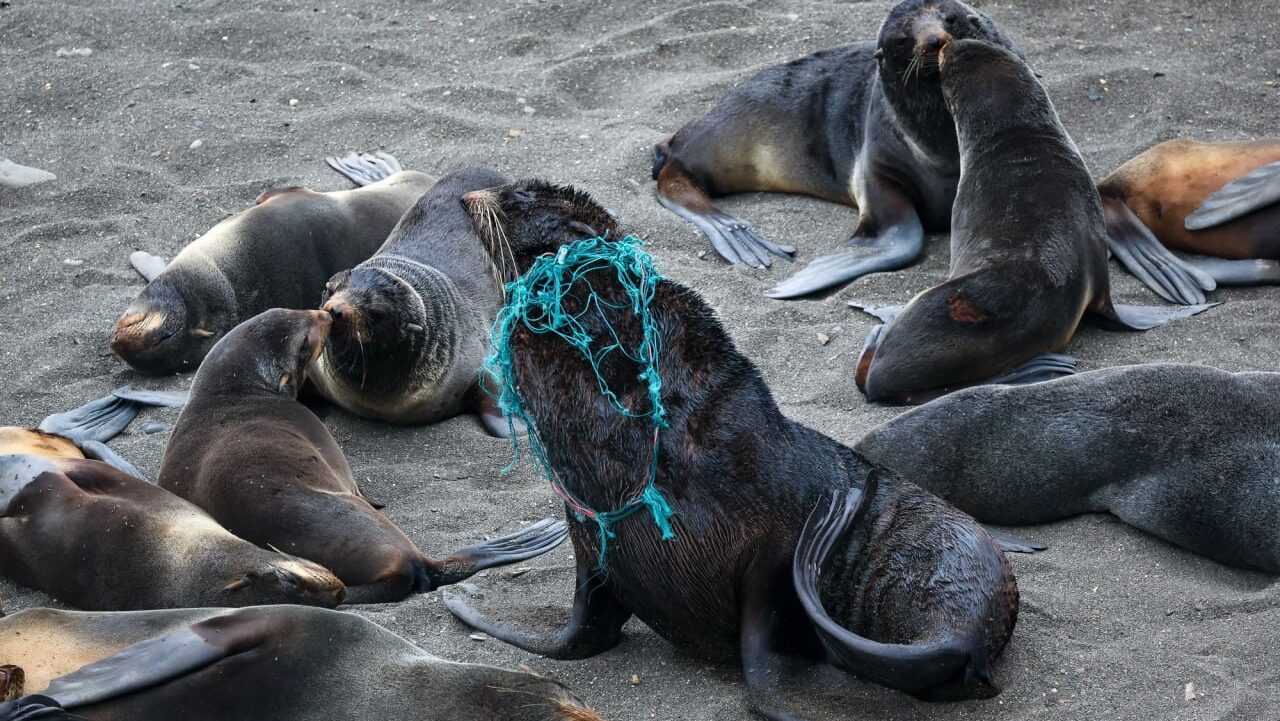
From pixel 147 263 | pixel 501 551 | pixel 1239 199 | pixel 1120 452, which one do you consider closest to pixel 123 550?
pixel 501 551

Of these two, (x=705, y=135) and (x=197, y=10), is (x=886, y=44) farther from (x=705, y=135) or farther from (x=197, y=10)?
(x=197, y=10)

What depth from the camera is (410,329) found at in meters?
5.62

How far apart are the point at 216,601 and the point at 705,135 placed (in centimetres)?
381

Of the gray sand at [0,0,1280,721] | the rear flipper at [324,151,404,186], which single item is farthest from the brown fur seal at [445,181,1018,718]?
the rear flipper at [324,151,404,186]

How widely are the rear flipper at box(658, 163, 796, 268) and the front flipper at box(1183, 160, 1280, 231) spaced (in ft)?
5.38

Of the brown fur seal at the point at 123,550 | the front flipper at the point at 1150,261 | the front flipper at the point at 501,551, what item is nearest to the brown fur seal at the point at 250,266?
the brown fur seal at the point at 123,550

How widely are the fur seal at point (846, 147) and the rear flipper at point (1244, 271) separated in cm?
115

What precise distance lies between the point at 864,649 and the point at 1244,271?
317 cm

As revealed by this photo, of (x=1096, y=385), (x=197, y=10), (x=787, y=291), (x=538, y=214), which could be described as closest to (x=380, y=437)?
(x=787, y=291)

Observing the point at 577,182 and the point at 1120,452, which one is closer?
the point at 1120,452

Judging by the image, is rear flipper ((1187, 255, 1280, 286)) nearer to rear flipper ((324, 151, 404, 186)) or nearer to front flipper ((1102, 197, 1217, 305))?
front flipper ((1102, 197, 1217, 305))

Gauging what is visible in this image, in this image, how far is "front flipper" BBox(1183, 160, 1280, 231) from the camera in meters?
5.59

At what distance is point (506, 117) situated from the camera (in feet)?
23.7

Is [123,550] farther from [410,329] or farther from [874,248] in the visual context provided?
[874,248]
